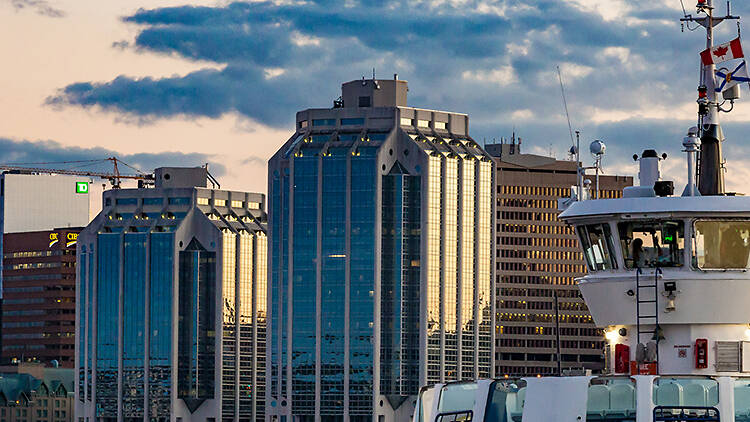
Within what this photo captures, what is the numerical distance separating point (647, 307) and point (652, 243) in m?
1.35

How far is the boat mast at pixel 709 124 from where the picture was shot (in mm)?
37188

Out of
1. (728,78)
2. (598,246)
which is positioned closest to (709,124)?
(728,78)

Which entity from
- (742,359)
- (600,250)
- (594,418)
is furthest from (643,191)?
(594,418)

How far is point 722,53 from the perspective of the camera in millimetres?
38500

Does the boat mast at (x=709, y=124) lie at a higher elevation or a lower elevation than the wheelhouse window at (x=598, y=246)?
higher

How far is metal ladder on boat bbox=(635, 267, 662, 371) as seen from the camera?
35750 mm

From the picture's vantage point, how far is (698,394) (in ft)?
101

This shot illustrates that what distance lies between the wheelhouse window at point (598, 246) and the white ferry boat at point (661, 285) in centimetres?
2

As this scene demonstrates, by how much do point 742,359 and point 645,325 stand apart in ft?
6.90

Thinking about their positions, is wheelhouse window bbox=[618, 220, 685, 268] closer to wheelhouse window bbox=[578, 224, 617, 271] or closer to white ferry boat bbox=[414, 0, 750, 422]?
white ferry boat bbox=[414, 0, 750, 422]

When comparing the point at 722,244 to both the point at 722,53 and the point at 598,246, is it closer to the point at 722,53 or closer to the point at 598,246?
the point at 598,246

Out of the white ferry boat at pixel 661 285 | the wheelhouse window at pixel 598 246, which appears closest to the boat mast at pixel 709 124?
the white ferry boat at pixel 661 285

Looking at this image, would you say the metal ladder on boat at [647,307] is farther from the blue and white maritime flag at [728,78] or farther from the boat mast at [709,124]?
the blue and white maritime flag at [728,78]

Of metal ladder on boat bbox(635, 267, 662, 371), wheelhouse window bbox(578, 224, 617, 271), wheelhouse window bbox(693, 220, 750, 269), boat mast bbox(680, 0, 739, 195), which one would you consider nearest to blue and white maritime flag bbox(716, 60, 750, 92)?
boat mast bbox(680, 0, 739, 195)
